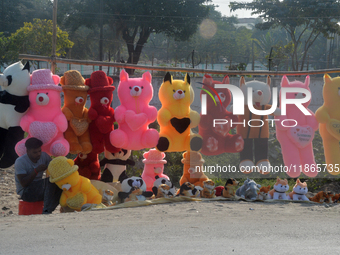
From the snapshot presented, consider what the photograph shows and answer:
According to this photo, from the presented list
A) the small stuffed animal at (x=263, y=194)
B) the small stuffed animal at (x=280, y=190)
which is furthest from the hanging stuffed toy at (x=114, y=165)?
the small stuffed animal at (x=280, y=190)

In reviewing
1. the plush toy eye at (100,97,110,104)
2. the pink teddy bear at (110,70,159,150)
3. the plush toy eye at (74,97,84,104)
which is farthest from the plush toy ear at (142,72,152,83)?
the plush toy eye at (74,97,84,104)

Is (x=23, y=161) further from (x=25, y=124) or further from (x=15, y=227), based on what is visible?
(x=15, y=227)

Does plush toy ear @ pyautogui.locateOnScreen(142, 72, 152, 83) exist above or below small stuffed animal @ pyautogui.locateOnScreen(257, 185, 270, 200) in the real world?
above

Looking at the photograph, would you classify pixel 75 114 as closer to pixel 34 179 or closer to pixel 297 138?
pixel 34 179

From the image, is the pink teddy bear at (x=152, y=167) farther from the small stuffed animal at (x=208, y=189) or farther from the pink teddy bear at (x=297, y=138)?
the pink teddy bear at (x=297, y=138)

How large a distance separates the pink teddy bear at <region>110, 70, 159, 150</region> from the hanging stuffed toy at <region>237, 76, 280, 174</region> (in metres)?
1.28

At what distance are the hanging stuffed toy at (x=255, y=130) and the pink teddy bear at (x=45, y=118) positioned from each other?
2416 mm

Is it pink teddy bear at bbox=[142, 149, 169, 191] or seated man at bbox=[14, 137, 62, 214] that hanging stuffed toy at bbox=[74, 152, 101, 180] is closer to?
seated man at bbox=[14, 137, 62, 214]

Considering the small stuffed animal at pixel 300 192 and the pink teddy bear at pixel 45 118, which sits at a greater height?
the pink teddy bear at pixel 45 118

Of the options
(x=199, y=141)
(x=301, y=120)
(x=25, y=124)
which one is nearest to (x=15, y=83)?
(x=25, y=124)

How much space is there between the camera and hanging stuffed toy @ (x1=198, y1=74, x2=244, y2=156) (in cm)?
522

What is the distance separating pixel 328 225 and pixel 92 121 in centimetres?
311

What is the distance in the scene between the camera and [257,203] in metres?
5.16

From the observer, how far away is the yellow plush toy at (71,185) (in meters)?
4.55
